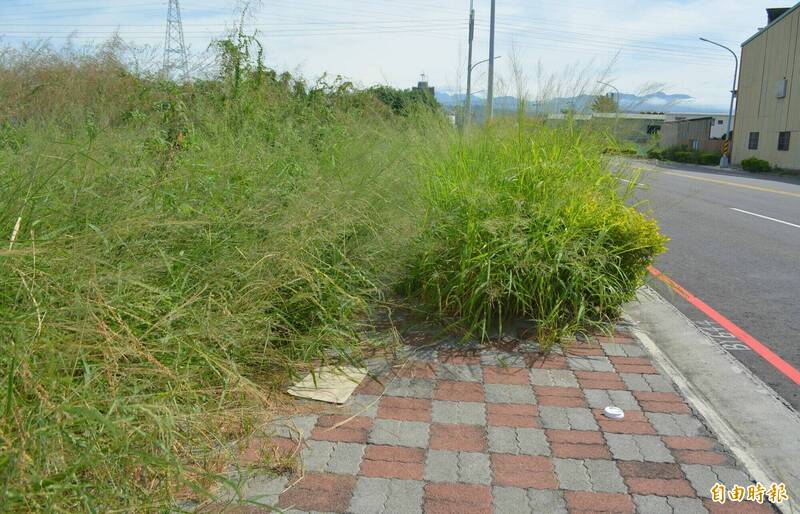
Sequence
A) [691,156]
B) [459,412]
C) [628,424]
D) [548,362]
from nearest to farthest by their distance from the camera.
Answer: [628,424] < [459,412] < [548,362] < [691,156]

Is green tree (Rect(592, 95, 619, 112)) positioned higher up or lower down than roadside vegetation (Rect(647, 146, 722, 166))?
higher up

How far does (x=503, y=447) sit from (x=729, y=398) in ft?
5.35

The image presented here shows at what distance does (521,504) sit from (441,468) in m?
0.41

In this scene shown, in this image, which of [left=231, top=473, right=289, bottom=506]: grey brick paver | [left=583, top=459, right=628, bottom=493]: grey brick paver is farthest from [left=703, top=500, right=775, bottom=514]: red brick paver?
[left=231, top=473, right=289, bottom=506]: grey brick paver

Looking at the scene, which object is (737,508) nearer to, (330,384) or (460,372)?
(460,372)

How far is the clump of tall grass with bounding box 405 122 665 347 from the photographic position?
15.5 feet

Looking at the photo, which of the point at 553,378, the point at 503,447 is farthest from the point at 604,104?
the point at 503,447

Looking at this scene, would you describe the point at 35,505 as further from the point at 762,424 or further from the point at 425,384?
the point at 762,424

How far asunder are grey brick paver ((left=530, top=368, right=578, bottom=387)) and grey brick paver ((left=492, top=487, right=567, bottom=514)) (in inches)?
49.4

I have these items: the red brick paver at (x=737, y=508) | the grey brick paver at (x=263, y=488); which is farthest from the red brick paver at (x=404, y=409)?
the red brick paver at (x=737, y=508)

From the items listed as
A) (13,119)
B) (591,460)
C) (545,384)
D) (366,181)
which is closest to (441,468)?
(591,460)

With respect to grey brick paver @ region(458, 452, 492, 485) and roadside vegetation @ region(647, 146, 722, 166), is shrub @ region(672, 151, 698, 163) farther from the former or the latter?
grey brick paver @ region(458, 452, 492, 485)

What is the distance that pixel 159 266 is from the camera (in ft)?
A: 10.4

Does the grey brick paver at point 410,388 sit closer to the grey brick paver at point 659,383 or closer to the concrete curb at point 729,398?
the grey brick paver at point 659,383
